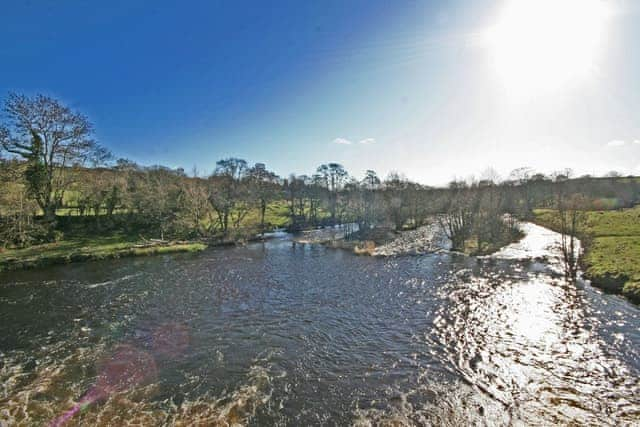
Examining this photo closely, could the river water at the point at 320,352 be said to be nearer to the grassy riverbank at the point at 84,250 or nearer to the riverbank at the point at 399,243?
the grassy riverbank at the point at 84,250

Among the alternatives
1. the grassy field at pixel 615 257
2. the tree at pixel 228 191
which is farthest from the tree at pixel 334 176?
the grassy field at pixel 615 257

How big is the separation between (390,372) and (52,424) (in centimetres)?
907

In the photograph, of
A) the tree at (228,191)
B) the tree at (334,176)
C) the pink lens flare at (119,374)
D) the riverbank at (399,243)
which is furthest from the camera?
the tree at (334,176)

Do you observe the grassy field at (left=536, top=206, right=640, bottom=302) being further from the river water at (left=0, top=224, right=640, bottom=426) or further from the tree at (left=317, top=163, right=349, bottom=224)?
the tree at (left=317, top=163, right=349, bottom=224)

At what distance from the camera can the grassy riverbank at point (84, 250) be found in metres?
22.4

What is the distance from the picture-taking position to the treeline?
2742 cm

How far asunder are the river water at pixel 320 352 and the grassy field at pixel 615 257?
1.27 metres

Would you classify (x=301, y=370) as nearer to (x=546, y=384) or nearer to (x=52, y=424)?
(x=52, y=424)

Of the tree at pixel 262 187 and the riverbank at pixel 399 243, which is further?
the tree at pixel 262 187

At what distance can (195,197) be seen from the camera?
38.7 metres

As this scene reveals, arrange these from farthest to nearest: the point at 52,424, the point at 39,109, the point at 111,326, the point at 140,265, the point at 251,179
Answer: the point at 251,179
the point at 39,109
the point at 140,265
the point at 111,326
the point at 52,424

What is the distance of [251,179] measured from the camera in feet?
151

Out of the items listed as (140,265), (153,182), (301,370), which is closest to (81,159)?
(153,182)

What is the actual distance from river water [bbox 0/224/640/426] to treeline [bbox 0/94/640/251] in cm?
1197
